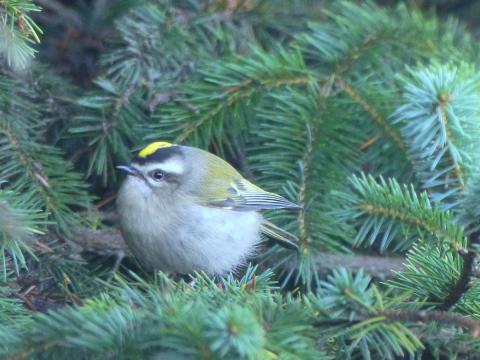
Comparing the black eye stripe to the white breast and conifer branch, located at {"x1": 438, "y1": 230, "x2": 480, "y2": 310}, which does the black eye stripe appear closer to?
the white breast

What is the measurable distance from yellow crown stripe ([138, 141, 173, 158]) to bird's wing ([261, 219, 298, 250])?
52 cm

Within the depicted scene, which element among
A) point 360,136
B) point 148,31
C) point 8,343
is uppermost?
point 148,31

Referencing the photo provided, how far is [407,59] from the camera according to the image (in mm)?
3766

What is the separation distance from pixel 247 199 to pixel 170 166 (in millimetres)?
352

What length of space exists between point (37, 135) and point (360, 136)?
1.26 m

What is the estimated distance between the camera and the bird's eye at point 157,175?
3.51 meters

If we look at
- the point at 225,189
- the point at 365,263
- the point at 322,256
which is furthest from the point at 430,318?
the point at 225,189

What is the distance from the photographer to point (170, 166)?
3479 mm

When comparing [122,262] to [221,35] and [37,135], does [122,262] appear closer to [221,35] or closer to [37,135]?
[37,135]

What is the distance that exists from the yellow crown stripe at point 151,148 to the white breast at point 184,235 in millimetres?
174

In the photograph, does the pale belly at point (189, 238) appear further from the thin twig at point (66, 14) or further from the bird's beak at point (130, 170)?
the thin twig at point (66, 14)

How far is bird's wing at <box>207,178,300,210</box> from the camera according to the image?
3.18 metres

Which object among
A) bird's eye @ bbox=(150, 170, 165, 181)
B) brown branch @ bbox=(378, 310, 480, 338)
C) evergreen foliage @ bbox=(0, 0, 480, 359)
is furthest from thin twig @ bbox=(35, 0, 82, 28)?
brown branch @ bbox=(378, 310, 480, 338)

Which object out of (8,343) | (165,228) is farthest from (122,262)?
(8,343)
